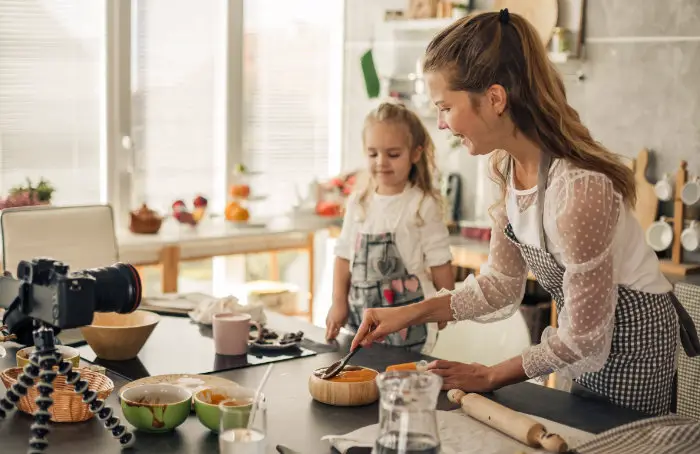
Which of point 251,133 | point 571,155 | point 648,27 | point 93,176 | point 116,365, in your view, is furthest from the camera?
point 251,133

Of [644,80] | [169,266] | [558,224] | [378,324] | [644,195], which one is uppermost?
[644,80]

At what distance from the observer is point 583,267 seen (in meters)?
1.57

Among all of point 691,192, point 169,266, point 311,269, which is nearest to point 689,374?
point 691,192

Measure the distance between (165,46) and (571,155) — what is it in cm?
291

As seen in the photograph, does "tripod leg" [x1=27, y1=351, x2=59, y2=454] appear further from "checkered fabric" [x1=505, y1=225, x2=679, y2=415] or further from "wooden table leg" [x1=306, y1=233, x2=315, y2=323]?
"wooden table leg" [x1=306, y1=233, x2=315, y2=323]

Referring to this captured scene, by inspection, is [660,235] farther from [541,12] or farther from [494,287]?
[494,287]

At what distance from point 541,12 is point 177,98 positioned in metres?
1.69

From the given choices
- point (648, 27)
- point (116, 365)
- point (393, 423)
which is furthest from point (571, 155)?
point (648, 27)

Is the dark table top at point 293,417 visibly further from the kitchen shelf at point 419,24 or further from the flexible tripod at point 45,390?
the kitchen shelf at point 419,24

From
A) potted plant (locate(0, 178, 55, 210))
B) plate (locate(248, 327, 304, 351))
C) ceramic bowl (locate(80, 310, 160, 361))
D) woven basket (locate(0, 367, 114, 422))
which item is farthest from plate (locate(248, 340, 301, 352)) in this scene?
potted plant (locate(0, 178, 55, 210))

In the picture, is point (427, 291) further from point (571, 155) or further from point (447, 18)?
point (447, 18)

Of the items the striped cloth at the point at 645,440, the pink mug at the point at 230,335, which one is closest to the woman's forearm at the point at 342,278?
the pink mug at the point at 230,335

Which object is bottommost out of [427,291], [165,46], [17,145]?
[427,291]

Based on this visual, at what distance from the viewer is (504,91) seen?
5.40 feet
